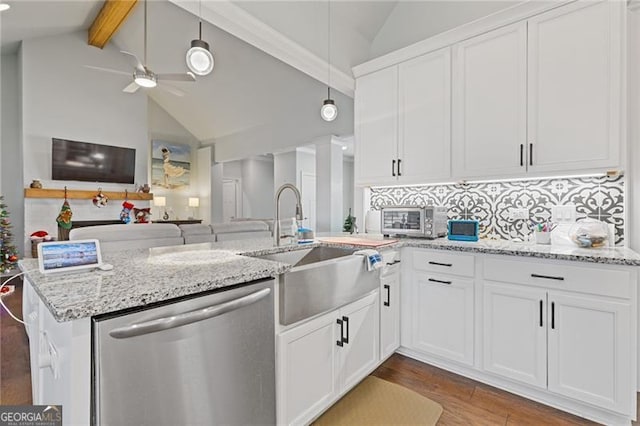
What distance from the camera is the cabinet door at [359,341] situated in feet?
5.76

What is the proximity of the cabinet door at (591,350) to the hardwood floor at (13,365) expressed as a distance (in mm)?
3240

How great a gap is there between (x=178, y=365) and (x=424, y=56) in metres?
2.97

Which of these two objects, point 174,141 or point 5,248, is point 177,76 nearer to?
point 5,248

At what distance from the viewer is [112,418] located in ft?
2.77

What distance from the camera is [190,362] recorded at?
1.01 metres

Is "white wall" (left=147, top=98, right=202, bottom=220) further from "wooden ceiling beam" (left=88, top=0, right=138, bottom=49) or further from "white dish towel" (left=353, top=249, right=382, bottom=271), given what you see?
"white dish towel" (left=353, top=249, right=382, bottom=271)

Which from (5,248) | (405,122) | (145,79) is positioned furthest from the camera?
(5,248)

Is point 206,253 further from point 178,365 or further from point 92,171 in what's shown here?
point 92,171

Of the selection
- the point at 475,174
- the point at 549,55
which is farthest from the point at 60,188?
the point at 549,55

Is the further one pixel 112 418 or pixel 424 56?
pixel 424 56

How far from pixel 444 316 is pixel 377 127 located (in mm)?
1883

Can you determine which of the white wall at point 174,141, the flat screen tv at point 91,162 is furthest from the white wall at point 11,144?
the white wall at point 174,141

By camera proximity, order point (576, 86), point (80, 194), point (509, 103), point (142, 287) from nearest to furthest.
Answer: point (142, 287) < point (576, 86) < point (509, 103) < point (80, 194)

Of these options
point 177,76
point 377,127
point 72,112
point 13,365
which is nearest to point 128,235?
point 13,365
